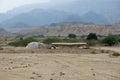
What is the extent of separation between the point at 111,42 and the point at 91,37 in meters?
12.5

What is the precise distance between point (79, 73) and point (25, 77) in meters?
3.85

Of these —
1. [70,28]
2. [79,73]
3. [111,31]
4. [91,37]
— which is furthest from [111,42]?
[70,28]

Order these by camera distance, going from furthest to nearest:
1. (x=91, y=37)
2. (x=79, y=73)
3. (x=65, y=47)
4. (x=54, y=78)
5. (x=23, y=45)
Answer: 1. (x=91, y=37)
2. (x=23, y=45)
3. (x=65, y=47)
4. (x=79, y=73)
5. (x=54, y=78)

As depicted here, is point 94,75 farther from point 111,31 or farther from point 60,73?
point 111,31

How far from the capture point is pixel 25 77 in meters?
17.5

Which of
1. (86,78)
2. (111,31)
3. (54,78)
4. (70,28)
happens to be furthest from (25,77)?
(70,28)

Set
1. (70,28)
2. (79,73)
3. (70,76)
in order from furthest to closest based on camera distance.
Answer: (70,28) → (79,73) → (70,76)

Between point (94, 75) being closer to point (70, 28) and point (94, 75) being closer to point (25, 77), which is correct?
point (25, 77)

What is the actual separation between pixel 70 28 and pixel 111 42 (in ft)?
344

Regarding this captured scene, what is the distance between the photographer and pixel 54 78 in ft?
57.1

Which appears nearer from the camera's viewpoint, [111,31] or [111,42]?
[111,42]

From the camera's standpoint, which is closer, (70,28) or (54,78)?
(54,78)

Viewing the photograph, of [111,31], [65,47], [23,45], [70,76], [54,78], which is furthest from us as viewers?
[111,31]

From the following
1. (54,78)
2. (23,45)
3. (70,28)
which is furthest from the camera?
(70,28)
